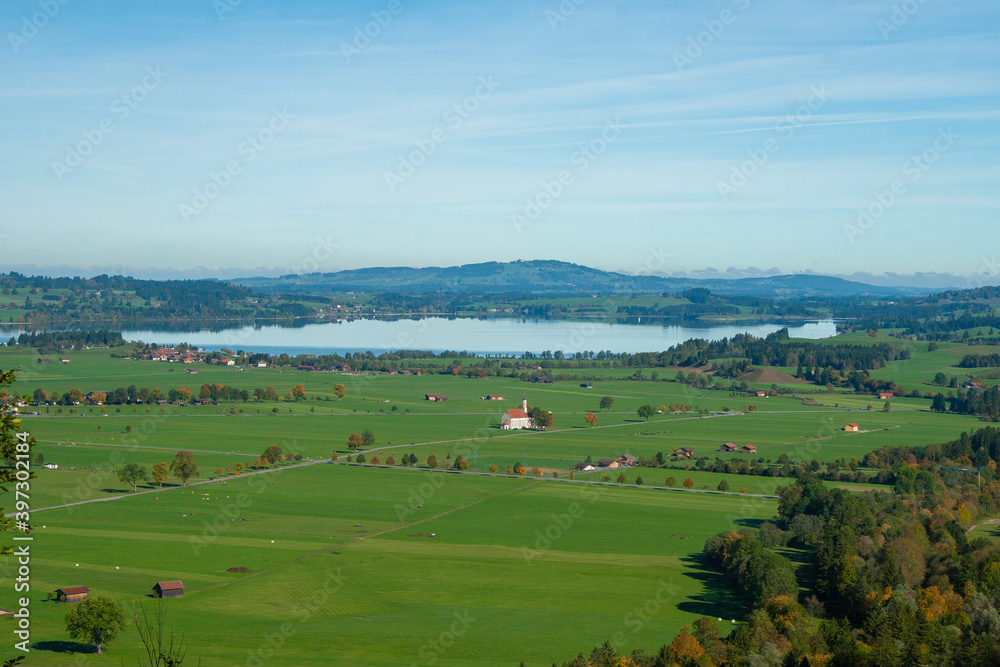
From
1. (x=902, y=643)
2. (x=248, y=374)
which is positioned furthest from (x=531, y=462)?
(x=248, y=374)

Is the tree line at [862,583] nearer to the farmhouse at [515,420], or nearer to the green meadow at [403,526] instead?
the green meadow at [403,526]

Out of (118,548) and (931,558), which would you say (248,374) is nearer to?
(118,548)

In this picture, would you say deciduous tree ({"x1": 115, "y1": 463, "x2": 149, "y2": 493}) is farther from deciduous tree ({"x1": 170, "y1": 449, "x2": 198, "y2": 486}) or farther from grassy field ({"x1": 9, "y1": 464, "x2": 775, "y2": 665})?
grassy field ({"x1": 9, "y1": 464, "x2": 775, "y2": 665})

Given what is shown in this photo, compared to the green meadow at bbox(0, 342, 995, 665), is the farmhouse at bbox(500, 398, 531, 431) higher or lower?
higher

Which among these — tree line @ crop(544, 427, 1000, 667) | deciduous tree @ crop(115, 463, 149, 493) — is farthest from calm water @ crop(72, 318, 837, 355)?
tree line @ crop(544, 427, 1000, 667)

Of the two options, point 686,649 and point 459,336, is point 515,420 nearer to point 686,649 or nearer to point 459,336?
point 686,649

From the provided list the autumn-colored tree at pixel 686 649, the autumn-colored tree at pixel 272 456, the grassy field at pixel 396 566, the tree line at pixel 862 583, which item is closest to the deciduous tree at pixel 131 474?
the grassy field at pixel 396 566
